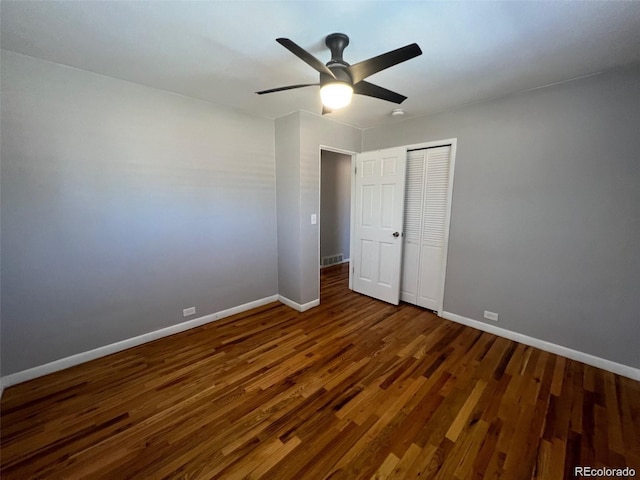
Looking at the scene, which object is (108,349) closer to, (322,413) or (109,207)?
(109,207)

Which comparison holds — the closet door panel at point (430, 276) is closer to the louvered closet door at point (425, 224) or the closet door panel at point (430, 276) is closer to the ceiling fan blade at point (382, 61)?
the louvered closet door at point (425, 224)

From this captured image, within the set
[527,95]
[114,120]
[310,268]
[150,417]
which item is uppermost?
[527,95]

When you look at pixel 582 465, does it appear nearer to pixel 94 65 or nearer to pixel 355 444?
pixel 355 444

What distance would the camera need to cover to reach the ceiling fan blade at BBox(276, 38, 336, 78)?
1.28 metres

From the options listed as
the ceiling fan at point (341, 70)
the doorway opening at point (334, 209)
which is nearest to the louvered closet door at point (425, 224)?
the ceiling fan at point (341, 70)

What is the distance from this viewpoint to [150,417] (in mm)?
1784

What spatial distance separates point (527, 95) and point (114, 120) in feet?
12.5

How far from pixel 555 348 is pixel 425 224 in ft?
5.78

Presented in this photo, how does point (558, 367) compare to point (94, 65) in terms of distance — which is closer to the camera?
point (94, 65)

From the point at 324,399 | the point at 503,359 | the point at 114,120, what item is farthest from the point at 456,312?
the point at 114,120

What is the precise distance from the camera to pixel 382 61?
1473mm

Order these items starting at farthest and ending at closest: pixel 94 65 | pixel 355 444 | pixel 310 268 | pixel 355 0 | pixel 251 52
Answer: pixel 310 268, pixel 94 65, pixel 251 52, pixel 355 444, pixel 355 0

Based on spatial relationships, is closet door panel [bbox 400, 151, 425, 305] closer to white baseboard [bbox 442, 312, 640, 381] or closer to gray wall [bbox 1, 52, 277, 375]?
white baseboard [bbox 442, 312, 640, 381]

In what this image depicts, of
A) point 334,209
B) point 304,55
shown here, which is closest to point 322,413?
point 304,55
